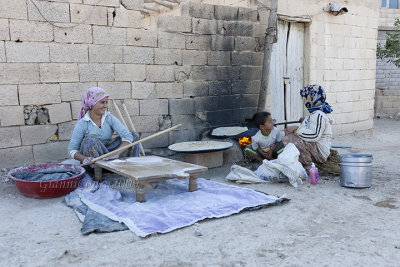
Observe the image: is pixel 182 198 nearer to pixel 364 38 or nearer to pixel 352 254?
pixel 352 254

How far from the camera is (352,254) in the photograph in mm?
2621

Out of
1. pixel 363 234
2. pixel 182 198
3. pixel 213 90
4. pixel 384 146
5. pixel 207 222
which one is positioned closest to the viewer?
pixel 363 234

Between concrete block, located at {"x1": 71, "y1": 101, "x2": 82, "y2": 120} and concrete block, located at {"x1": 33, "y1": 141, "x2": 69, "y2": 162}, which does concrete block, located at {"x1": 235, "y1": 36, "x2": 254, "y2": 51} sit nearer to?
concrete block, located at {"x1": 71, "y1": 101, "x2": 82, "y2": 120}

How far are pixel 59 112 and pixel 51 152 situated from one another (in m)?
0.55

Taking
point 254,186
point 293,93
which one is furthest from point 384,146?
point 254,186

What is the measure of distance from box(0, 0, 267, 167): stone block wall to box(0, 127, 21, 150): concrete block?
0.01m

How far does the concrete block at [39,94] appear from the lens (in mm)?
4582

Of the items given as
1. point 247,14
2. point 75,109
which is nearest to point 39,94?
point 75,109

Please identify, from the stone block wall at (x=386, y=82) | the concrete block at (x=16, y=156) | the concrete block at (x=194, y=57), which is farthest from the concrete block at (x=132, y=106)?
the stone block wall at (x=386, y=82)

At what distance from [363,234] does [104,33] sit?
410 centimetres

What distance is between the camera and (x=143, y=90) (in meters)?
5.54

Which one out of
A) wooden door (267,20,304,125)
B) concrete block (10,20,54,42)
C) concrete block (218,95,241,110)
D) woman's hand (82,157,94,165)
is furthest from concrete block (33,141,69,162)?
wooden door (267,20,304,125)

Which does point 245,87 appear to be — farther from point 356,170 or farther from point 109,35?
point 356,170

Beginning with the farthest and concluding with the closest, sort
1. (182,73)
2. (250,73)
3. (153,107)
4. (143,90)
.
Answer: (250,73) < (182,73) < (153,107) < (143,90)
